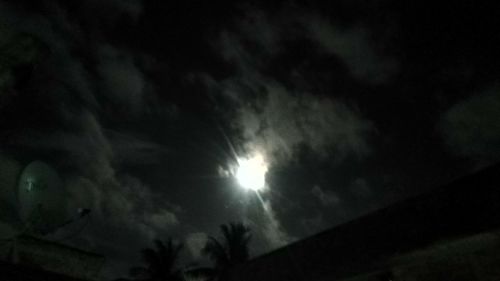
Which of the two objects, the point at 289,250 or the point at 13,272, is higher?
the point at 289,250

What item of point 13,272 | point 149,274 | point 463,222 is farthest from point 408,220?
point 149,274

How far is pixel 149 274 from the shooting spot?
105 feet

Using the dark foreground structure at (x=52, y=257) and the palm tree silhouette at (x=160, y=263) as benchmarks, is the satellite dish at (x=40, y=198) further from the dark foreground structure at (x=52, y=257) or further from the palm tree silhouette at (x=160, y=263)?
the palm tree silhouette at (x=160, y=263)

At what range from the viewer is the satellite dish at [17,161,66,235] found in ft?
30.7

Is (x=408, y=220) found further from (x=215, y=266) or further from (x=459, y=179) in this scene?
(x=215, y=266)

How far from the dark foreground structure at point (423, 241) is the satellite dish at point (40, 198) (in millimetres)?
5935

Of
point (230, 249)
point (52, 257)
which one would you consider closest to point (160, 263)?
point (230, 249)

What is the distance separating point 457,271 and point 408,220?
54.6 inches

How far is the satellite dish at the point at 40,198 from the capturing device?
30.7ft

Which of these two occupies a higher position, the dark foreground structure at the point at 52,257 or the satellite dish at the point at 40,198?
the satellite dish at the point at 40,198

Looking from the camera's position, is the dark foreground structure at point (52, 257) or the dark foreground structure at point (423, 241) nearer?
A: the dark foreground structure at point (423, 241)

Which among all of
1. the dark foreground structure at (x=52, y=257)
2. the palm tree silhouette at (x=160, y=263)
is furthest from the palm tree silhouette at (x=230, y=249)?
the dark foreground structure at (x=52, y=257)

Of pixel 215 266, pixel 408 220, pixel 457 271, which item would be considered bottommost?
pixel 457 271

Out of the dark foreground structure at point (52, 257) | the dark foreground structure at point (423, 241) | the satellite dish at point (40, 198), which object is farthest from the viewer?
the satellite dish at point (40, 198)
